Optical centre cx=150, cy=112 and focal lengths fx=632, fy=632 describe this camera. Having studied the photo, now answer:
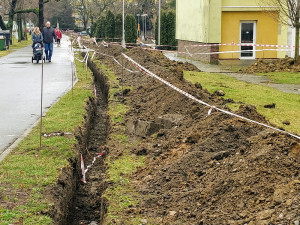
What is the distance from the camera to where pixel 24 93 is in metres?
18.0

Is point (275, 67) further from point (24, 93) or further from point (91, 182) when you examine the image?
point (91, 182)

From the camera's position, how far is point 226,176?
6.52 metres

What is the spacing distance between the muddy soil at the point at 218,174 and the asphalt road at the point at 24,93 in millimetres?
3028

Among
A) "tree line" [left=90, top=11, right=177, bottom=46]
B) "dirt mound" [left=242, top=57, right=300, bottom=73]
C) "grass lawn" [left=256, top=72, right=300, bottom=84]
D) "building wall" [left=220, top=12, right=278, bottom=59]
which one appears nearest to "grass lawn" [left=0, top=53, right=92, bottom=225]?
"grass lawn" [left=256, top=72, right=300, bottom=84]

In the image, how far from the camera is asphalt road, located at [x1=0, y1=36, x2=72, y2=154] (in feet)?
40.1

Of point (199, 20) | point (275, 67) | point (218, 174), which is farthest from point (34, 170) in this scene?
point (199, 20)

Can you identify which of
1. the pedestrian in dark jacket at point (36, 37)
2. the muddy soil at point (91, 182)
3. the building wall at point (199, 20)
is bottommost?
the muddy soil at point (91, 182)

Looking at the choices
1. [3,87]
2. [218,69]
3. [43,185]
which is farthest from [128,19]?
[43,185]

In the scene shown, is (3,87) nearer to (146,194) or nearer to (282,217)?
(146,194)

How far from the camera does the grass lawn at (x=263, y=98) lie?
12320 millimetres

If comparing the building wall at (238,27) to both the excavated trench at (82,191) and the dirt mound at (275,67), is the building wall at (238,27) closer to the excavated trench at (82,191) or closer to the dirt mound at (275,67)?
the dirt mound at (275,67)

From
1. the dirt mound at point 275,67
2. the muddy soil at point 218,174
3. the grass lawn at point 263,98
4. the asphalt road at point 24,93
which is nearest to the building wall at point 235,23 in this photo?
the dirt mound at point 275,67

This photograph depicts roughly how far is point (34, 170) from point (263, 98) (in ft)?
28.4

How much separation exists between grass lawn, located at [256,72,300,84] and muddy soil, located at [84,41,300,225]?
11.4 metres
